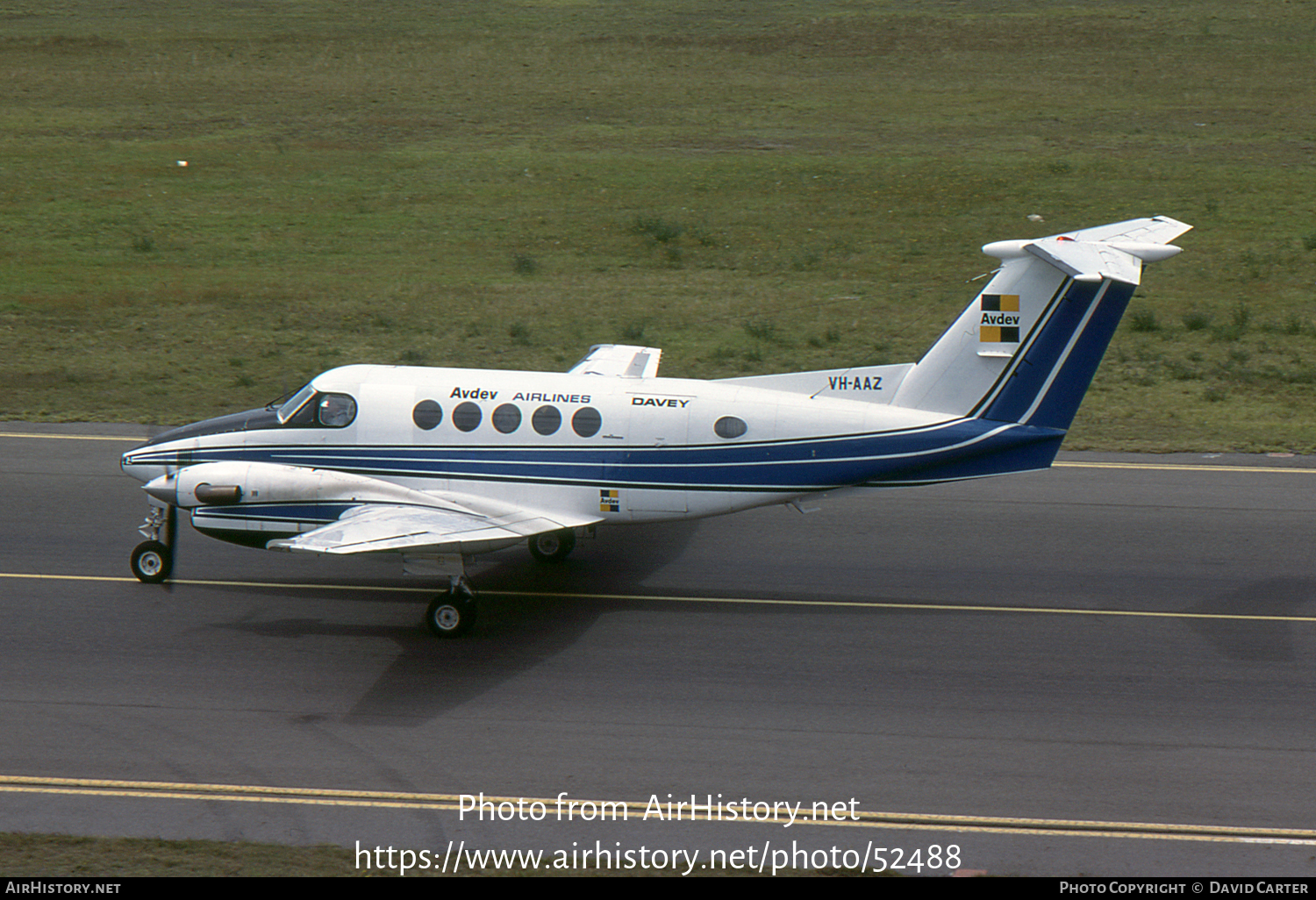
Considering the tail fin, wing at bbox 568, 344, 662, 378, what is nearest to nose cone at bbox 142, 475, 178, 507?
wing at bbox 568, 344, 662, 378

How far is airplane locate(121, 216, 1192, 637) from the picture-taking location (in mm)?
15266

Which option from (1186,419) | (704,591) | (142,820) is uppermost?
(1186,419)

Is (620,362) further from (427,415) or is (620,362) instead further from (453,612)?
(453,612)

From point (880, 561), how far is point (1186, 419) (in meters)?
9.28

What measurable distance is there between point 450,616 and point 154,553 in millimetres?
4237

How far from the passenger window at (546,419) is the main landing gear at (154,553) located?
469 centimetres

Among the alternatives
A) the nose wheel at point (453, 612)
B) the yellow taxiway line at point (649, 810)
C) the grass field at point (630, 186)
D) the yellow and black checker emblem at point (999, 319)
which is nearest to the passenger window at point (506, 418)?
the nose wheel at point (453, 612)

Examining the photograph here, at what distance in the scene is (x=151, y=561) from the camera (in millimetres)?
16266

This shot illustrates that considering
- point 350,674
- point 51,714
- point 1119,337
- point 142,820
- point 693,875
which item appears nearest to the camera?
point 693,875

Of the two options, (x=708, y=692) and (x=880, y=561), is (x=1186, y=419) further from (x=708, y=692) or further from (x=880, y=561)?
(x=708, y=692)

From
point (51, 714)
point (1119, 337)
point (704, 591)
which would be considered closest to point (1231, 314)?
point (1119, 337)

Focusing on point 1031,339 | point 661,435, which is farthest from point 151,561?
point 1031,339

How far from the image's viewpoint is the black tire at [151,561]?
1627 cm

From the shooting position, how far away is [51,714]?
1305 centimetres
